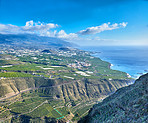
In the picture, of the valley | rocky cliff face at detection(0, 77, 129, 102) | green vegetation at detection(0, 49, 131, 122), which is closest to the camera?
the valley

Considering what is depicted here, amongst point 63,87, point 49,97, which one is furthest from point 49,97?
point 63,87

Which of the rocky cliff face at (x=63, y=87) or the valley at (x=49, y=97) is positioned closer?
the valley at (x=49, y=97)

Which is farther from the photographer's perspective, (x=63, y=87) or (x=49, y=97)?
(x=63, y=87)

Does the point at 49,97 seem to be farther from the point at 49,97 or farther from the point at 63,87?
the point at 63,87

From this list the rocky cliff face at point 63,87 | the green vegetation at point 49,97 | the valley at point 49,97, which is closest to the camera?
the valley at point 49,97

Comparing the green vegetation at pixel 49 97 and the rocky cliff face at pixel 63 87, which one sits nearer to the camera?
the green vegetation at pixel 49 97

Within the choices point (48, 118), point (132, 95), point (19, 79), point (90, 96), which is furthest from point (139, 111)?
point (19, 79)

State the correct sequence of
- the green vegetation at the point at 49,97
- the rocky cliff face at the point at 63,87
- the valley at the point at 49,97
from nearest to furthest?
the valley at the point at 49,97 → the green vegetation at the point at 49,97 → the rocky cliff face at the point at 63,87

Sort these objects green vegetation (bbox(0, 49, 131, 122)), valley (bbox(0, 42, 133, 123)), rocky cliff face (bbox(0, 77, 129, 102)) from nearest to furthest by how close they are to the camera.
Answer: valley (bbox(0, 42, 133, 123)), green vegetation (bbox(0, 49, 131, 122)), rocky cliff face (bbox(0, 77, 129, 102))

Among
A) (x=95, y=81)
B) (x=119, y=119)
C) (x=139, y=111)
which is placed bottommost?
(x=95, y=81)

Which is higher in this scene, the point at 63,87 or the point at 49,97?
the point at 63,87

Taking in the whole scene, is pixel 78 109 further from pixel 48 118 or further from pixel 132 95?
pixel 132 95
